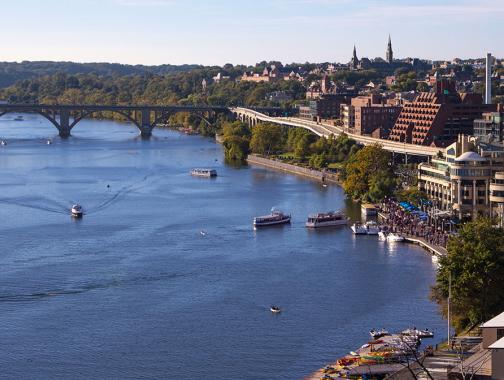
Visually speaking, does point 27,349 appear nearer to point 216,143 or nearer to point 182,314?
point 182,314

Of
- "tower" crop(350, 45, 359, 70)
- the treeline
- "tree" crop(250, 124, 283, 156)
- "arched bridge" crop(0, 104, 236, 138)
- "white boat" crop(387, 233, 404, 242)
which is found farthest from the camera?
"tower" crop(350, 45, 359, 70)

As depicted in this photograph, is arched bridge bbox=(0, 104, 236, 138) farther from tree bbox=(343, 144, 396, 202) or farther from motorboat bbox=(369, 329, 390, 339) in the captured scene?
motorboat bbox=(369, 329, 390, 339)

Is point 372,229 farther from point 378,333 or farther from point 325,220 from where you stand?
point 378,333

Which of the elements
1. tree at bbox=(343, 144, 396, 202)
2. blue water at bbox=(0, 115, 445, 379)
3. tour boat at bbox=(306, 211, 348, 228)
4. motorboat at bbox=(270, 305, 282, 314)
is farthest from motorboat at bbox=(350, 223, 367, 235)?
motorboat at bbox=(270, 305, 282, 314)

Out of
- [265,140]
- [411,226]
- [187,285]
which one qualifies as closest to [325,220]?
[411,226]

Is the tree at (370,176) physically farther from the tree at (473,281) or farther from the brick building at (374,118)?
the tree at (473,281)

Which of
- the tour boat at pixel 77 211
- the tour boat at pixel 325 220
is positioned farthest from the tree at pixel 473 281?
the tour boat at pixel 77 211

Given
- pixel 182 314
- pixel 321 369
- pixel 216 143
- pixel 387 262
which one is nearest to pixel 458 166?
pixel 387 262
